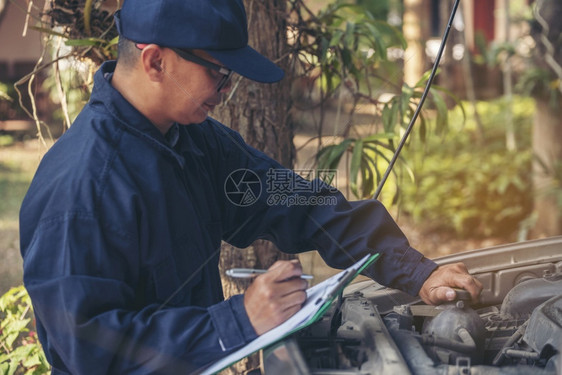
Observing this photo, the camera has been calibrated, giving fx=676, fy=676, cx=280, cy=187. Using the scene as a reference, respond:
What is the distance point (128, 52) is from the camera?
6.41ft

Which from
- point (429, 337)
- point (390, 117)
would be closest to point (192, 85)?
point (429, 337)

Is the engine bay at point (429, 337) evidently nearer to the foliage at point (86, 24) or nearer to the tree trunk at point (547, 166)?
the foliage at point (86, 24)

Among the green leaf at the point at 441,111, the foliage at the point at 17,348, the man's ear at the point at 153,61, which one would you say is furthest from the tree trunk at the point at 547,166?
the man's ear at the point at 153,61

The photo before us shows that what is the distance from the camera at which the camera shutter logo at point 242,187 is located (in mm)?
2316

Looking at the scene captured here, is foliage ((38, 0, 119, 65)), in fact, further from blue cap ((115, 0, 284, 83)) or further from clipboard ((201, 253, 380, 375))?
clipboard ((201, 253, 380, 375))

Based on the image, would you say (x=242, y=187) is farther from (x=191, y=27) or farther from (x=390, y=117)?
(x=390, y=117)

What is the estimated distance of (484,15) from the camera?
1845 cm

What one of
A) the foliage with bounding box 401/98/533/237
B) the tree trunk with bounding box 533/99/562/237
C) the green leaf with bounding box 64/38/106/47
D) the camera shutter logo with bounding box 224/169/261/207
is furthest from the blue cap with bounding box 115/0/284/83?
the tree trunk with bounding box 533/99/562/237

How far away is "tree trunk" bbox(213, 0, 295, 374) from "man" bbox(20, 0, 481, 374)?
840 millimetres

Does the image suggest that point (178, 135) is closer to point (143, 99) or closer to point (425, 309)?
point (143, 99)

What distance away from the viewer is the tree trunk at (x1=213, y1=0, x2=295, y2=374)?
324 cm

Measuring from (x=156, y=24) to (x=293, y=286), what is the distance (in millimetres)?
803

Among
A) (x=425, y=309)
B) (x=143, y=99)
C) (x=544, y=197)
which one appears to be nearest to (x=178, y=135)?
(x=143, y=99)

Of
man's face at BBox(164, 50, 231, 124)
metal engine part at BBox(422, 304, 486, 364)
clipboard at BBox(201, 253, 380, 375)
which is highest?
man's face at BBox(164, 50, 231, 124)
